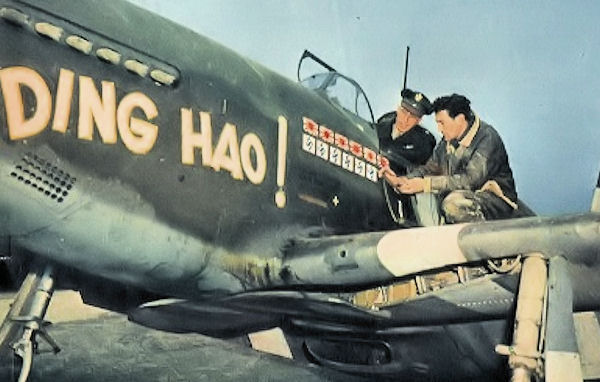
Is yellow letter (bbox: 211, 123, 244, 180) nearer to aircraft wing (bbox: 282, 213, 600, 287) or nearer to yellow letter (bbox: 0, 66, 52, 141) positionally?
Result: aircraft wing (bbox: 282, 213, 600, 287)

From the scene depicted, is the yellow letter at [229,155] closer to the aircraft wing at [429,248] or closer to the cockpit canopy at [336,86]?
the aircraft wing at [429,248]

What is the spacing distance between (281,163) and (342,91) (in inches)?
37.1

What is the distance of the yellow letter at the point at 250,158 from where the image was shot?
95.7 inches

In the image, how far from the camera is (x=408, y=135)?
10.6ft

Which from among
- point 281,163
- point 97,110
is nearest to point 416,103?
point 281,163

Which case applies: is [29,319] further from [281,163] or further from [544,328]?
[544,328]

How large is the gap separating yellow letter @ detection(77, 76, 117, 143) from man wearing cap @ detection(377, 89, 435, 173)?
1.61 m

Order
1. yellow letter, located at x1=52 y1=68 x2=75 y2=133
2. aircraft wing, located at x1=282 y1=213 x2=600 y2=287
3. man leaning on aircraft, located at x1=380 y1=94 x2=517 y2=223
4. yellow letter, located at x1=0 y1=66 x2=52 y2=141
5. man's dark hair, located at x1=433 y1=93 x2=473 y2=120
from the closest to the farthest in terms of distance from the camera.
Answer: yellow letter, located at x1=0 y1=66 x2=52 y2=141 → yellow letter, located at x1=52 y1=68 x2=75 y2=133 → aircraft wing, located at x1=282 y1=213 x2=600 y2=287 → man leaning on aircraft, located at x1=380 y1=94 x2=517 y2=223 → man's dark hair, located at x1=433 y1=93 x2=473 y2=120

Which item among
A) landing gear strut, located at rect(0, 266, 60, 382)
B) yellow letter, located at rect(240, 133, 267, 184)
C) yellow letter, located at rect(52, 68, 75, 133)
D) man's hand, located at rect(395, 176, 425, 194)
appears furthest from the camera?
man's hand, located at rect(395, 176, 425, 194)

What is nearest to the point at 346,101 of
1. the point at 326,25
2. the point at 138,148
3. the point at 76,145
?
the point at 326,25

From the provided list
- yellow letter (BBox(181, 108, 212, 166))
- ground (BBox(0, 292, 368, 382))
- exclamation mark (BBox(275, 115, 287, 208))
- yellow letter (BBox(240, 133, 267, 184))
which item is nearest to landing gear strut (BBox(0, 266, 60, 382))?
ground (BBox(0, 292, 368, 382))

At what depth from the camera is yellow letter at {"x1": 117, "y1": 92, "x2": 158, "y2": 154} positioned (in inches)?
79.7

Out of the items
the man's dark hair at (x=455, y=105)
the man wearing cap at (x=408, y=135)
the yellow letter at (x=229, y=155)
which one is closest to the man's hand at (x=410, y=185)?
the man wearing cap at (x=408, y=135)

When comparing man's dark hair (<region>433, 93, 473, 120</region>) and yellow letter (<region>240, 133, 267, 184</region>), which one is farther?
man's dark hair (<region>433, 93, 473, 120</region>)
